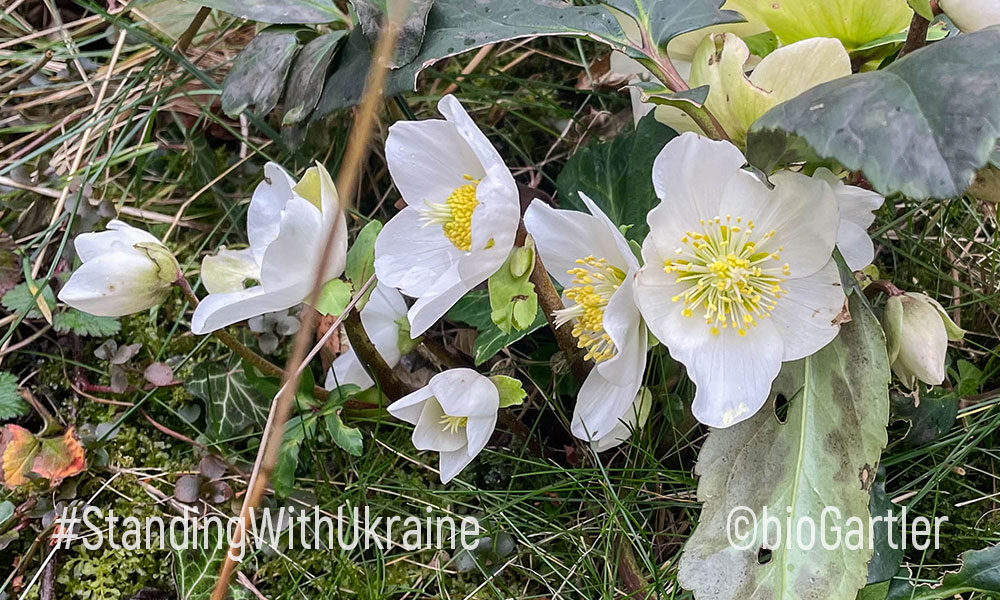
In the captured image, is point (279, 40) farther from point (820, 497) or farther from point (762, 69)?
point (820, 497)

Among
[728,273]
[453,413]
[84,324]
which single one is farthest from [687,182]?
[84,324]

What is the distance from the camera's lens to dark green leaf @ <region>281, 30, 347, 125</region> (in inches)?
34.2

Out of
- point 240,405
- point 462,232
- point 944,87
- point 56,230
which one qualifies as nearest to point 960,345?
point 944,87

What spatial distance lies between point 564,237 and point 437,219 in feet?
0.40

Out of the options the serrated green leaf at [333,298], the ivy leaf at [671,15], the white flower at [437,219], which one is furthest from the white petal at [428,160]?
the ivy leaf at [671,15]

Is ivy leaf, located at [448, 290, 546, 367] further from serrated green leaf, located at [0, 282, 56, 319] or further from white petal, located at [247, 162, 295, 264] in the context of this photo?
serrated green leaf, located at [0, 282, 56, 319]

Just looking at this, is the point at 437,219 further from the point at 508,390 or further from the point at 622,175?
the point at 622,175

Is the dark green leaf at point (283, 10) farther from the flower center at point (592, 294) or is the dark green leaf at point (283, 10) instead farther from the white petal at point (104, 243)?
the flower center at point (592, 294)

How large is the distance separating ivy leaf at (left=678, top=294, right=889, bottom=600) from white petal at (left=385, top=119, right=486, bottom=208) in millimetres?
331

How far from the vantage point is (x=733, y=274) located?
69cm

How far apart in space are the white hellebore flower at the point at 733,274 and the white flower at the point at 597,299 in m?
0.02

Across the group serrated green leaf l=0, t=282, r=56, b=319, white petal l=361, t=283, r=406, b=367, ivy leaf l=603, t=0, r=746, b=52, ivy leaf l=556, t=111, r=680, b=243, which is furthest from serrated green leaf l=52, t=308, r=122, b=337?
ivy leaf l=603, t=0, r=746, b=52

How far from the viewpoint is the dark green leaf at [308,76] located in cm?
87

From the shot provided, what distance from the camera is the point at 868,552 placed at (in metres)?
0.70
